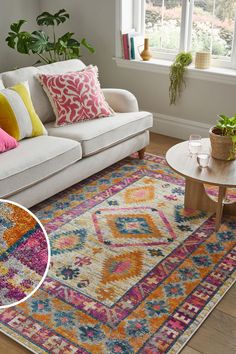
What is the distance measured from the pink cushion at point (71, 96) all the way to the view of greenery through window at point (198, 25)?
1.23m

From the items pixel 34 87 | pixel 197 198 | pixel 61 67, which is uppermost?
→ pixel 61 67

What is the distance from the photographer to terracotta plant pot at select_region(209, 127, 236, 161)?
3.04 meters

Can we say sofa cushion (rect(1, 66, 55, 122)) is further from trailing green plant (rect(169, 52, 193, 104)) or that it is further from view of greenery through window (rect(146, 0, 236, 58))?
view of greenery through window (rect(146, 0, 236, 58))

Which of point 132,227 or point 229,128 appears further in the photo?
point 132,227

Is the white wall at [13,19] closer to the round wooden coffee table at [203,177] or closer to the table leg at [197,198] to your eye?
the round wooden coffee table at [203,177]

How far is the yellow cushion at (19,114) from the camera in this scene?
11.1 feet

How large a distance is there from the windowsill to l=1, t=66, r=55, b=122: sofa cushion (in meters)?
1.22

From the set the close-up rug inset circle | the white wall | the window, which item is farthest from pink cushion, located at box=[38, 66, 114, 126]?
the close-up rug inset circle

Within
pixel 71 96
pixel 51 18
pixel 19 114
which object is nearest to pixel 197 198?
pixel 71 96

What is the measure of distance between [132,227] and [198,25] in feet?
7.31

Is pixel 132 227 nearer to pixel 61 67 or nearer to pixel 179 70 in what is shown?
pixel 61 67

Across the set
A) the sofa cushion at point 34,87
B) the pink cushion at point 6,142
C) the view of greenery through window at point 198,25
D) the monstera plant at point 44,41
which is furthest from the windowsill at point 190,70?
the pink cushion at point 6,142

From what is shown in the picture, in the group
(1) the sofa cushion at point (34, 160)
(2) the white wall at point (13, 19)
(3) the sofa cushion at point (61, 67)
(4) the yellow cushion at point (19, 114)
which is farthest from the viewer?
(2) the white wall at point (13, 19)

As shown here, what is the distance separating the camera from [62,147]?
3375 millimetres
